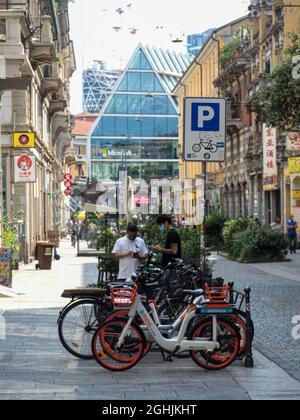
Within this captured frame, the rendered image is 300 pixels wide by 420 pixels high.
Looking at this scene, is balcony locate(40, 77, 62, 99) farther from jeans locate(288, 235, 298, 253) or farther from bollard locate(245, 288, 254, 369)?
bollard locate(245, 288, 254, 369)

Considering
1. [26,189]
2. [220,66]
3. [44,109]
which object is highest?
[220,66]

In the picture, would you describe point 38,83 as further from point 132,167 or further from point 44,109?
point 132,167

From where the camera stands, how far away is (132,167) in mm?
119375

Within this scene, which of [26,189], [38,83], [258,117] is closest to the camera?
[26,189]

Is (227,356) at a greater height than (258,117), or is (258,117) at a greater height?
(258,117)

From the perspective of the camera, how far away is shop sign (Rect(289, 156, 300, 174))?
38.8 metres

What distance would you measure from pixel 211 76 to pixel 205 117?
58579 mm

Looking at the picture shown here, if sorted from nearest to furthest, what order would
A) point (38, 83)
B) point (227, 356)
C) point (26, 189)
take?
1. point (227, 356)
2. point (26, 189)
3. point (38, 83)

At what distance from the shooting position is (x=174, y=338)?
10.1m

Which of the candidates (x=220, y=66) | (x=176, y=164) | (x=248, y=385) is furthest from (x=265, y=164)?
(x=176, y=164)

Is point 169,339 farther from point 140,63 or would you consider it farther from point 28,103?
point 140,63

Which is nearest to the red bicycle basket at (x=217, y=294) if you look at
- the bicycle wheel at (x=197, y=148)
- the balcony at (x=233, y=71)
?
the bicycle wheel at (x=197, y=148)

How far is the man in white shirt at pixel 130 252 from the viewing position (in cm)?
1287

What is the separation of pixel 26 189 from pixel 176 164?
282 feet
